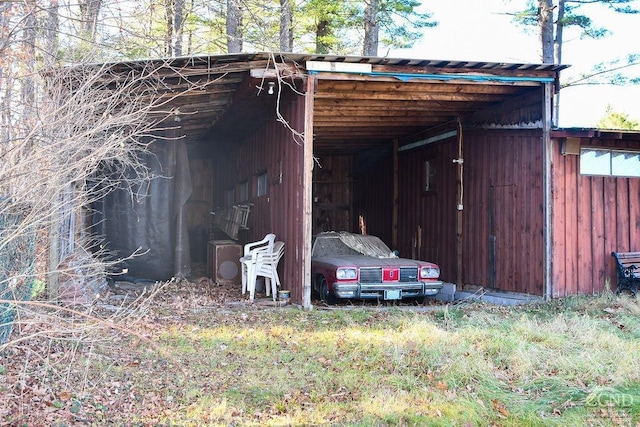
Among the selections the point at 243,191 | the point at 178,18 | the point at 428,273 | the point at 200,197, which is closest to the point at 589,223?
the point at 428,273

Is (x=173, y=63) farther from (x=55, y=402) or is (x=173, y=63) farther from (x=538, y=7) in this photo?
(x=538, y=7)

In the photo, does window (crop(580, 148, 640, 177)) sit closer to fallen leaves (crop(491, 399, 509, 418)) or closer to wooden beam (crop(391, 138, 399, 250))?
wooden beam (crop(391, 138, 399, 250))

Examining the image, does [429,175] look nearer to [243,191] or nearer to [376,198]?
[376,198]

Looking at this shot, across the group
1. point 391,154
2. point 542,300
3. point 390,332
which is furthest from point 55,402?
point 391,154

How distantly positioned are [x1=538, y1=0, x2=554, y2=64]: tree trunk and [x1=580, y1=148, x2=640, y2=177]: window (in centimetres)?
780

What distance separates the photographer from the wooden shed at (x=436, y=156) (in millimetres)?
8570

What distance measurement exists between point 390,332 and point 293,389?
81.2 inches

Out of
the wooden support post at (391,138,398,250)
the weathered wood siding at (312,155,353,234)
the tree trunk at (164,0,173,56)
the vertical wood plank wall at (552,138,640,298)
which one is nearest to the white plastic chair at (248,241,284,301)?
the tree trunk at (164,0,173,56)

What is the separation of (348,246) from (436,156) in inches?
138

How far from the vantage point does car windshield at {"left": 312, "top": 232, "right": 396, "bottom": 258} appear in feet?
33.5

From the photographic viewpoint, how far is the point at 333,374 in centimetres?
508

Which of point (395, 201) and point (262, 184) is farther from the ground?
point (262, 184)

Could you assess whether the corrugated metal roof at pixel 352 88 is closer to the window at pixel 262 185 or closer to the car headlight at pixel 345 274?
the window at pixel 262 185

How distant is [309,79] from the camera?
8.38 metres
